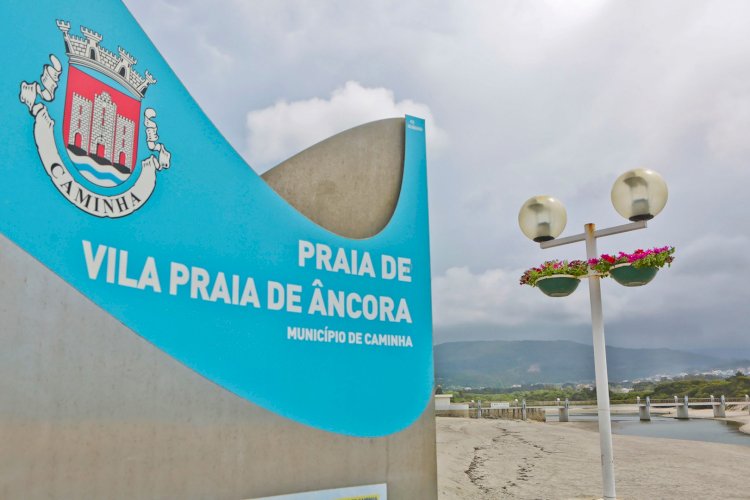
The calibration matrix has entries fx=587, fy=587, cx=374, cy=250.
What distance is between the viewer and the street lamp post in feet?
23.2

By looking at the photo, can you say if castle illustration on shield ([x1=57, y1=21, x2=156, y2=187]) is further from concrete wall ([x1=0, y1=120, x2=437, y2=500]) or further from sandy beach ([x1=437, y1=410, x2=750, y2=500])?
sandy beach ([x1=437, y1=410, x2=750, y2=500])

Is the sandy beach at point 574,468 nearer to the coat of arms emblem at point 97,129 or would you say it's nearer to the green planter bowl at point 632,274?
the green planter bowl at point 632,274

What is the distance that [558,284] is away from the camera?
296 inches

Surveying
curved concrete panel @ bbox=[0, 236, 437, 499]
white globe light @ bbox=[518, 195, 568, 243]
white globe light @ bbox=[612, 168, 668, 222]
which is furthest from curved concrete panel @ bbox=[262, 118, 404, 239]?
white globe light @ bbox=[612, 168, 668, 222]

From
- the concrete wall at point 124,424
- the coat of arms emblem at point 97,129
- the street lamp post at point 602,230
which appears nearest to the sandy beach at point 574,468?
the street lamp post at point 602,230

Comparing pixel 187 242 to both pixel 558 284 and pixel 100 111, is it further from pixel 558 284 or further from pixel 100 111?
pixel 558 284

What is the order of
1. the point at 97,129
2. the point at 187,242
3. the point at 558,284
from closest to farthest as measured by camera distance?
the point at 97,129 → the point at 187,242 → the point at 558,284

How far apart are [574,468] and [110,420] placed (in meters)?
13.4

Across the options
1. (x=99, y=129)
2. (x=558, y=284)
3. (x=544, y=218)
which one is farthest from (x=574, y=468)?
(x=99, y=129)

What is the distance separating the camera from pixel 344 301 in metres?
4.78

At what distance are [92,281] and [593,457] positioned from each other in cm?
1632

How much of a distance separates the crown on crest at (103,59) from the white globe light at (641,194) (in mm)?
5622

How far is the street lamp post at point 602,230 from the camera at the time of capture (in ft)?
23.2

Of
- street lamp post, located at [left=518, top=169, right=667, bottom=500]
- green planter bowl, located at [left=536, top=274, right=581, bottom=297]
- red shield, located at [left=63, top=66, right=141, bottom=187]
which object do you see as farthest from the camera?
green planter bowl, located at [left=536, top=274, right=581, bottom=297]
